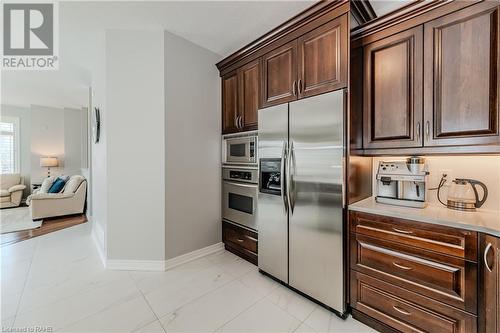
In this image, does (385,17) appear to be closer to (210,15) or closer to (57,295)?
(210,15)

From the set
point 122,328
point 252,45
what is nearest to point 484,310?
point 122,328

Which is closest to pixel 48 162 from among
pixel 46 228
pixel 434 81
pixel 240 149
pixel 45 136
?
pixel 45 136

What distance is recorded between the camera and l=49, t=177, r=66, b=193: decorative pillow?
4905 mm

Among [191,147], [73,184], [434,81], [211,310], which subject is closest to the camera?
[434,81]

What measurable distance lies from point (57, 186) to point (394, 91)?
20.9ft

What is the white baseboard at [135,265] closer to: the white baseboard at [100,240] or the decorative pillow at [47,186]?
the white baseboard at [100,240]

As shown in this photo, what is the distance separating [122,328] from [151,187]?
1.27 m

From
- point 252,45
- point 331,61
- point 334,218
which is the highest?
point 252,45

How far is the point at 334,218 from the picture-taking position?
174 cm

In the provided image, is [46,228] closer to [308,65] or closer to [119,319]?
[119,319]

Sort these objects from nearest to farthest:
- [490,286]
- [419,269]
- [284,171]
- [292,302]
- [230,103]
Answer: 1. [490,286]
2. [419,269]
3. [292,302]
4. [284,171]
5. [230,103]

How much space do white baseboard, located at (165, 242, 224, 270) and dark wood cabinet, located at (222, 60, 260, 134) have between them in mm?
1508

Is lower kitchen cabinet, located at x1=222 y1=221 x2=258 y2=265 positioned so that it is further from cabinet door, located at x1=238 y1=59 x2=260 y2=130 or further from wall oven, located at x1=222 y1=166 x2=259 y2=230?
cabinet door, located at x1=238 y1=59 x2=260 y2=130

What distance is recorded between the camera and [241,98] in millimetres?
2656
